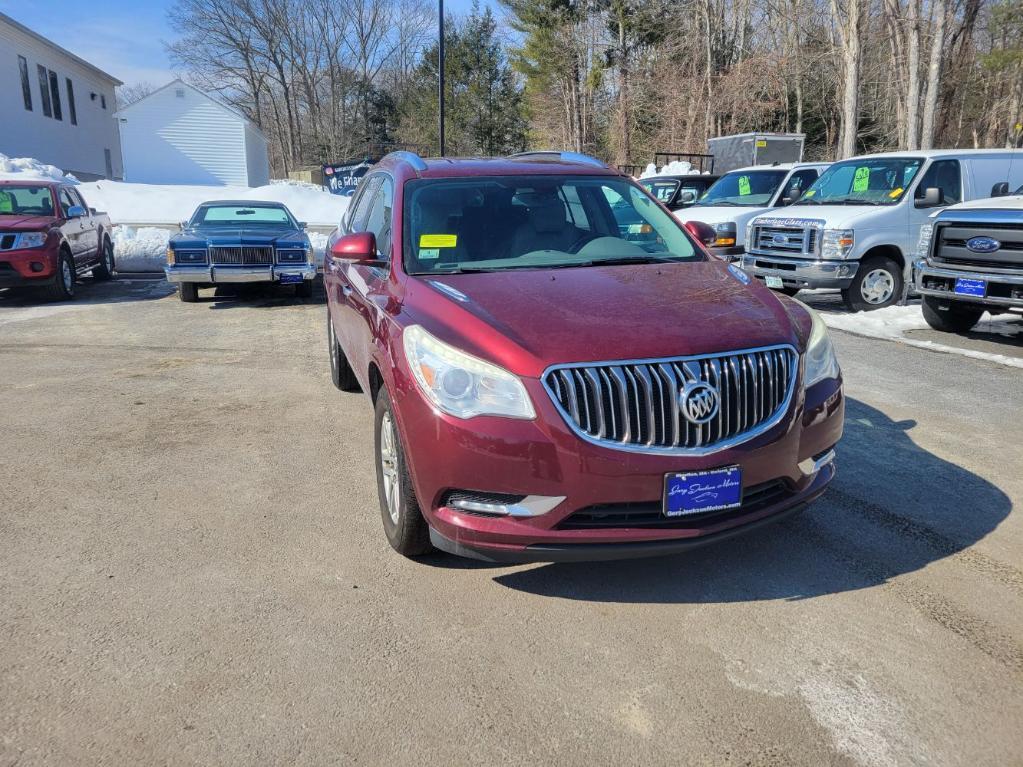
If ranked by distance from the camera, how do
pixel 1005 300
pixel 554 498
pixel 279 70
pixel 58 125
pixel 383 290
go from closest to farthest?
pixel 554 498, pixel 383 290, pixel 1005 300, pixel 58 125, pixel 279 70

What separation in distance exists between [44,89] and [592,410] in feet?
129

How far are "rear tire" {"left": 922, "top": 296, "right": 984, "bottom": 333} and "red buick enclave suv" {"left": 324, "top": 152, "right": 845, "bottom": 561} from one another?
20.1 feet

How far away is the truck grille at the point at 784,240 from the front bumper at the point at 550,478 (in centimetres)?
779

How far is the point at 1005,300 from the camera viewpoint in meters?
7.69

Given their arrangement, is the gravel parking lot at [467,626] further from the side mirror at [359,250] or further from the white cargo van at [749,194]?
the white cargo van at [749,194]

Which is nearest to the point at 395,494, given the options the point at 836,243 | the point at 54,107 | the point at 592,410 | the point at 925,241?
the point at 592,410

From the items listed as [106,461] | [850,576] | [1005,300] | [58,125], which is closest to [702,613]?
[850,576]

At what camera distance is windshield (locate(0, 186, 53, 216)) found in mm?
11809

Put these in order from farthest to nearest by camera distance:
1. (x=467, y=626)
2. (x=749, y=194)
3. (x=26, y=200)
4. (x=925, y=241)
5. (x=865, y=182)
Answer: (x=749, y=194)
(x=26, y=200)
(x=865, y=182)
(x=925, y=241)
(x=467, y=626)

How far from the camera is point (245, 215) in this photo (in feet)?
41.2

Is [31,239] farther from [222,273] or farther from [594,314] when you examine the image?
[594,314]

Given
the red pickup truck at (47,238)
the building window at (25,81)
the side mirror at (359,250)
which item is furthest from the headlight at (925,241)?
the building window at (25,81)

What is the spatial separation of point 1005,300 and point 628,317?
6.34m

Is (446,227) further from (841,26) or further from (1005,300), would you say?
(841,26)
